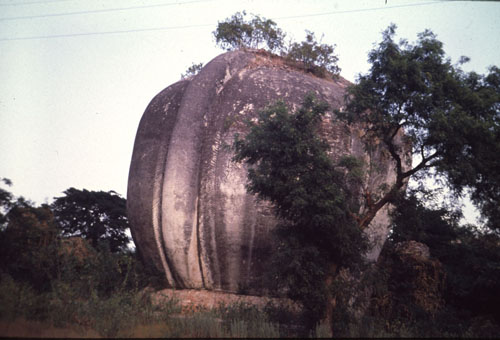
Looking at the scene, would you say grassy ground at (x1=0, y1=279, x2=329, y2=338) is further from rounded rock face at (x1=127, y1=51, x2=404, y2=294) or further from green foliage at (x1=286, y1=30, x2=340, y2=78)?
green foliage at (x1=286, y1=30, x2=340, y2=78)

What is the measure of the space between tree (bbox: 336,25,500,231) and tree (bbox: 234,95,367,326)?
3.23ft

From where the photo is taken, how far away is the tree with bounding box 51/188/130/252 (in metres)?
19.0

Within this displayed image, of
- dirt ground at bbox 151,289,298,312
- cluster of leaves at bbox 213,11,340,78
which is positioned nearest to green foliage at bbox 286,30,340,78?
cluster of leaves at bbox 213,11,340,78

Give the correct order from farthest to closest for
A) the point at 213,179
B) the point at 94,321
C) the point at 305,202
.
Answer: the point at 213,179, the point at 305,202, the point at 94,321

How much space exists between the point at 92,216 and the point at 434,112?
15.6 m

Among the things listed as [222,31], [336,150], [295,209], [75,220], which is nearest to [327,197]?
[295,209]

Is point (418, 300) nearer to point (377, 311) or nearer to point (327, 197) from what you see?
point (377, 311)

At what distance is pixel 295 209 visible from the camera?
823 cm

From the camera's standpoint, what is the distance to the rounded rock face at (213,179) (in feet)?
33.4

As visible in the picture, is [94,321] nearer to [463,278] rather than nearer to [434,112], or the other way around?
[434,112]

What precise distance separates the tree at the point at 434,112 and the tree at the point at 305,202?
3.23ft

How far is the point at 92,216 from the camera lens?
19.6 meters

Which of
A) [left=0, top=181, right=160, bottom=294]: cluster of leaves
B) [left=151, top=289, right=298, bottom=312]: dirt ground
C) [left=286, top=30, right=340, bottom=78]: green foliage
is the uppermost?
[left=286, top=30, right=340, bottom=78]: green foliage

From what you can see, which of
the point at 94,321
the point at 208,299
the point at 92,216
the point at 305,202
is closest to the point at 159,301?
the point at 208,299
